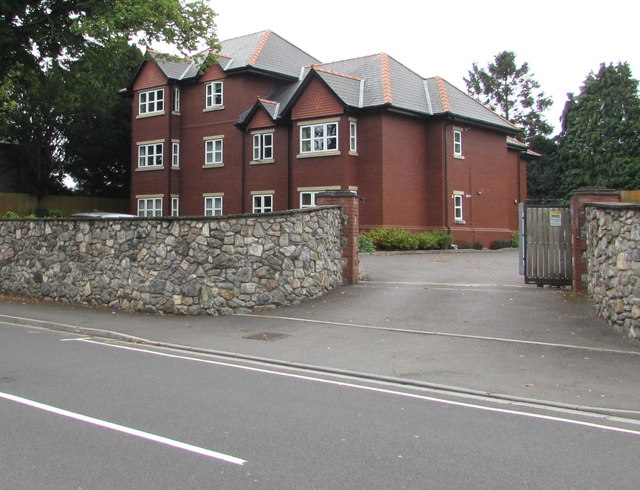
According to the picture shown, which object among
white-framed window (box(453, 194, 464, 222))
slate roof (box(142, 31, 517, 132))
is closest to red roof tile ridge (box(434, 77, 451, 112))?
slate roof (box(142, 31, 517, 132))

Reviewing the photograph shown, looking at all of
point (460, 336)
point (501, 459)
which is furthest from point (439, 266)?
point (501, 459)

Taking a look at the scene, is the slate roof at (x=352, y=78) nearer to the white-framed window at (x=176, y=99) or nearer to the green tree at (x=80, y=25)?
the white-framed window at (x=176, y=99)

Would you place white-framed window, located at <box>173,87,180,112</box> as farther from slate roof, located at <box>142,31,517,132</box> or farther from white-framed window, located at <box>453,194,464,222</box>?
white-framed window, located at <box>453,194,464,222</box>

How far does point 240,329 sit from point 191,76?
2869 centimetres

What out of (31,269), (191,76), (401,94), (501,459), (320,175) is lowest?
(501,459)

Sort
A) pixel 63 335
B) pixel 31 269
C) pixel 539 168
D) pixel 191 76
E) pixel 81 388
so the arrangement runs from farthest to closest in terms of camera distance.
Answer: pixel 539 168
pixel 191 76
pixel 31 269
pixel 63 335
pixel 81 388

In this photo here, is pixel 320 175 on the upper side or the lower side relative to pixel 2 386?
upper

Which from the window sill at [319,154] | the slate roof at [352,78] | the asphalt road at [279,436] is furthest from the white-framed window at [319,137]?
the asphalt road at [279,436]

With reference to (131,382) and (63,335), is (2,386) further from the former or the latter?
(63,335)

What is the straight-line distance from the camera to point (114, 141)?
4475 cm

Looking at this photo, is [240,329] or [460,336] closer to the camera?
[460,336]

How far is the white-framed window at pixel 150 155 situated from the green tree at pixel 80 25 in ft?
52.0

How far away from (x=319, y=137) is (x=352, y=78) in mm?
3900

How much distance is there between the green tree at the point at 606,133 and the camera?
169 ft
